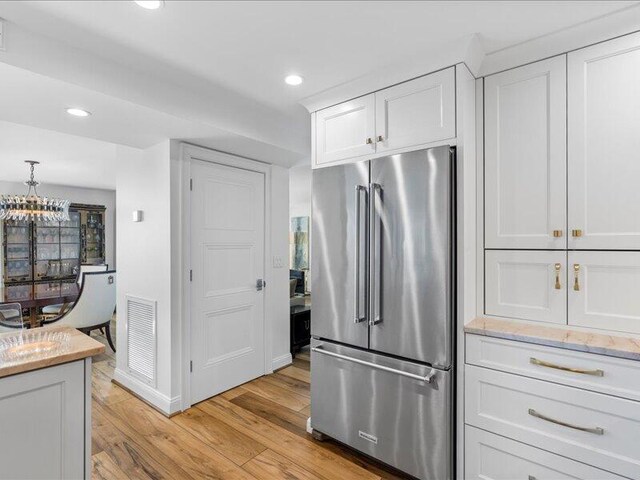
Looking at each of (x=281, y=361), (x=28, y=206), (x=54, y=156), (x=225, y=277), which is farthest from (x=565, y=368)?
(x=28, y=206)

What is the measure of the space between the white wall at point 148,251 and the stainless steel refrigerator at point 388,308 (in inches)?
48.4

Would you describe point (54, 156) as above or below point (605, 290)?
above

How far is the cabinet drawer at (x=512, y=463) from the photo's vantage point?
1570 mm

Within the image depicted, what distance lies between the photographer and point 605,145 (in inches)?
67.1

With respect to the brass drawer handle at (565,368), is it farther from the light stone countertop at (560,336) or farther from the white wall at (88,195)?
the white wall at (88,195)

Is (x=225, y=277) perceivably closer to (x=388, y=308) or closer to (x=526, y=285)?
(x=388, y=308)

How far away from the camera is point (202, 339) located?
296 centimetres

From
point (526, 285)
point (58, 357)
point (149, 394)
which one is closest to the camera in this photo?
point (58, 357)

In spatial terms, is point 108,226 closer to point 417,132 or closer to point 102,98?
point 102,98

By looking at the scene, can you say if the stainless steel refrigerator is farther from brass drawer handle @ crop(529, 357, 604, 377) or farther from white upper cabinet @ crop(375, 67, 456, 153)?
brass drawer handle @ crop(529, 357, 604, 377)

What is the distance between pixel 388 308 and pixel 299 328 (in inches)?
92.4

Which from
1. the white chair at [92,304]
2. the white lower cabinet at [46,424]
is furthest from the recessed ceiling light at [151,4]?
the white chair at [92,304]

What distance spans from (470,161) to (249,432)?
2.34 metres

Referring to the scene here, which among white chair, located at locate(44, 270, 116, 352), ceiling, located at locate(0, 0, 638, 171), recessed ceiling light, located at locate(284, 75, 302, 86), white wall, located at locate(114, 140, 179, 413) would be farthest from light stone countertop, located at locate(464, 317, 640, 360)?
white chair, located at locate(44, 270, 116, 352)
